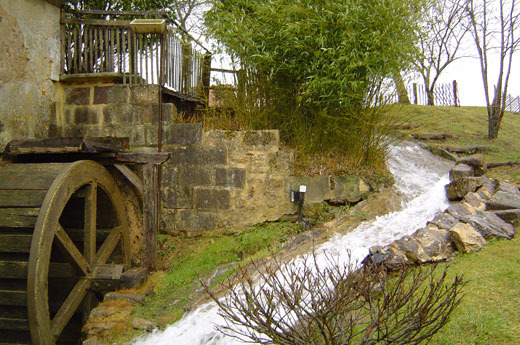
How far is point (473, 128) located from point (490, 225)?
7.00 m

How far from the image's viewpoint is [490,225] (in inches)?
182

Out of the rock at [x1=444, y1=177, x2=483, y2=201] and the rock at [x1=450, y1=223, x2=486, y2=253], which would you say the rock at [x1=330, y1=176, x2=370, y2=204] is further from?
the rock at [x1=450, y1=223, x2=486, y2=253]

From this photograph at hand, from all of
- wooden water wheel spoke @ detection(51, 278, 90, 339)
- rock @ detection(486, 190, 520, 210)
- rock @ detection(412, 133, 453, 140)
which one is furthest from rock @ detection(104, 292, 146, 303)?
rock @ detection(412, 133, 453, 140)

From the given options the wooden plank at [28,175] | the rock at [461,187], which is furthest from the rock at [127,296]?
the rock at [461,187]

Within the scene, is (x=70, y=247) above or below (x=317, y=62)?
below

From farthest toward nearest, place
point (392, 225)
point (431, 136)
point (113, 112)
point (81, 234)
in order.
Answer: point (431, 136), point (113, 112), point (81, 234), point (392, 225)

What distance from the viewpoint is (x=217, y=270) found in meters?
5.35

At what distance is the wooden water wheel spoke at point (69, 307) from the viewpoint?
4.46 metres

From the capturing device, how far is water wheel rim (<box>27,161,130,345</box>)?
4062 millimetres

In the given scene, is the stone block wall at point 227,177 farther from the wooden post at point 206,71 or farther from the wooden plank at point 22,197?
the wooden plank at point 22,197

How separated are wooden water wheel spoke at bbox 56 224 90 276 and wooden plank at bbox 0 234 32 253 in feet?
1.04

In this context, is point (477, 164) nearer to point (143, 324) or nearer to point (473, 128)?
point (473, 128)

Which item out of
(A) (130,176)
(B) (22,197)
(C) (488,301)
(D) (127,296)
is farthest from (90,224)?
(C) (488,301)

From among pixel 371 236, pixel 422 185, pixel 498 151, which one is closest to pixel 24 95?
pixel 371 236
